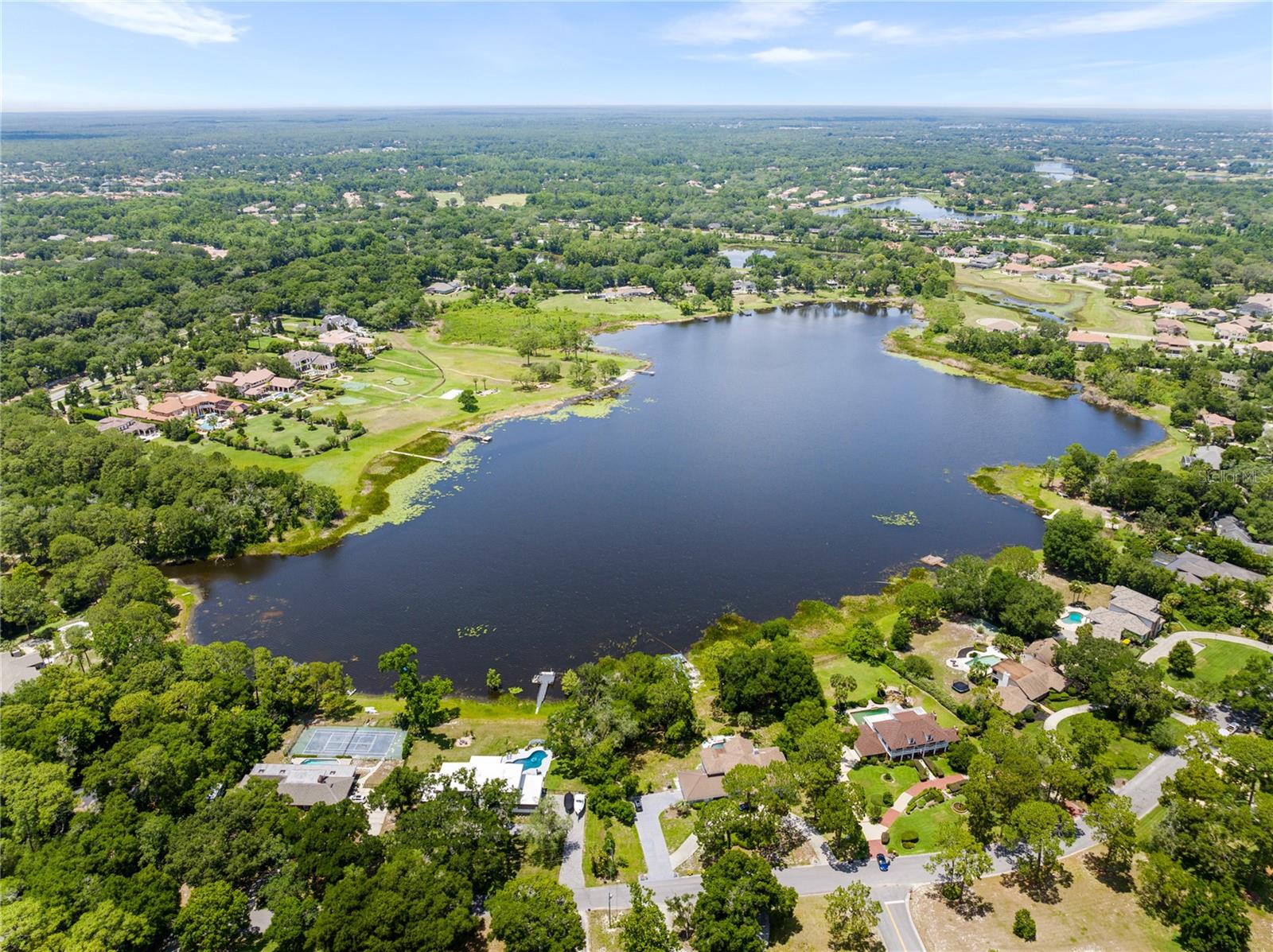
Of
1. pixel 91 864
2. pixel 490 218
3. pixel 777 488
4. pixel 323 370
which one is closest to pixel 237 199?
pixel 490 218

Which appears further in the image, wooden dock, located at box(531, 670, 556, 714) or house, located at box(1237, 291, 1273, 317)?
house, located at box(1237, 291, 1273, 317)

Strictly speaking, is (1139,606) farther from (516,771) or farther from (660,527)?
(516,771)

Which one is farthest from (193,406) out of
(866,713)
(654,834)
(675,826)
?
(866,713)

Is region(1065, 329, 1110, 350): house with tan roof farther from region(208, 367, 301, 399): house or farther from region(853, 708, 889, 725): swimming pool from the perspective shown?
region(208, 367, 301, 399): house

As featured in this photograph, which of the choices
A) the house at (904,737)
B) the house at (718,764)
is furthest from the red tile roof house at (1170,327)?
the house at (718,764)

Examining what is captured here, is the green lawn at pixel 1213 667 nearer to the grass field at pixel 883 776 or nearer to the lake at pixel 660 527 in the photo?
the lake at pixel 660 527

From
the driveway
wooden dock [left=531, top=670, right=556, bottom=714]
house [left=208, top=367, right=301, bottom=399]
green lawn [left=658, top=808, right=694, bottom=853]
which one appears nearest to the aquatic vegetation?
wooden dock [left=531, top=670, right=556, bottom=714]

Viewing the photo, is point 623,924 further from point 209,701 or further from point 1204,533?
point 1204,533
